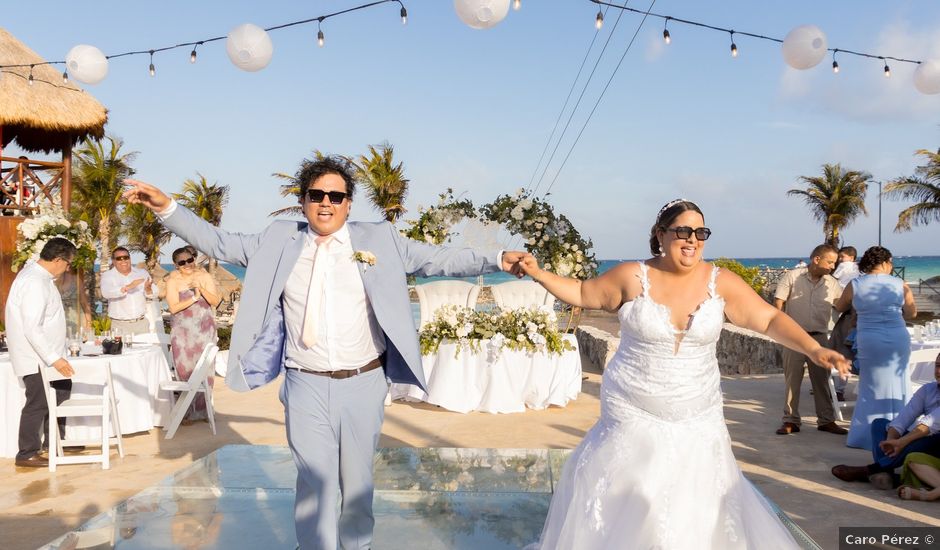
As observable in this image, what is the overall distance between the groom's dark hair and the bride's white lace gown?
4.96ft

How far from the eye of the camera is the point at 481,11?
655 cm

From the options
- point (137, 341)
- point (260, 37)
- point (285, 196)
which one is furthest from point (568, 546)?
point (285, 196)

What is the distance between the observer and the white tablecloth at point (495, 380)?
31.0 ft

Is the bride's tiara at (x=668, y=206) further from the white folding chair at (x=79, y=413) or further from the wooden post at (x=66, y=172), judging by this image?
the wooden post at (x=66, y=172)

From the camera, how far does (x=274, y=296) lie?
11.7ft

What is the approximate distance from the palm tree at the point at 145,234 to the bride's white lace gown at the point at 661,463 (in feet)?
135

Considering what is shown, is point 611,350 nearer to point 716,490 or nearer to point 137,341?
point 137,341

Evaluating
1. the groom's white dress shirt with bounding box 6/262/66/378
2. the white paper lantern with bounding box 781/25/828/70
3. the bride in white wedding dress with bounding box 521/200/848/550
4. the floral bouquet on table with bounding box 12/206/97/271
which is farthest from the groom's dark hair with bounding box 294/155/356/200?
the floral bouquet on table with bounding box 12/206/97/271

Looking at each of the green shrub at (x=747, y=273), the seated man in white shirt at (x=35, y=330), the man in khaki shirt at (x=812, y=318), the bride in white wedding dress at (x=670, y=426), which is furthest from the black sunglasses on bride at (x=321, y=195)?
the green shrub at (x=747, y=273)

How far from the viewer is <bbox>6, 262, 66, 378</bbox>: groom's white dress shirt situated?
6457mm

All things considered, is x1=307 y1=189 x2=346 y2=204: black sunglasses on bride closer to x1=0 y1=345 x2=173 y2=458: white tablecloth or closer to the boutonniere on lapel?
the boutonniere on lapel

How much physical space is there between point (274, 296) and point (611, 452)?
1.72 m

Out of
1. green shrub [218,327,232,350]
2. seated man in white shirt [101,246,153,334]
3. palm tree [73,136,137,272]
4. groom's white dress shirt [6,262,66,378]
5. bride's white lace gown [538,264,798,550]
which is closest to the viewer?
bride's white lace gown [538,264,798,550]

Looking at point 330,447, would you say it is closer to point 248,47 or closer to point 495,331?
point 248,47
